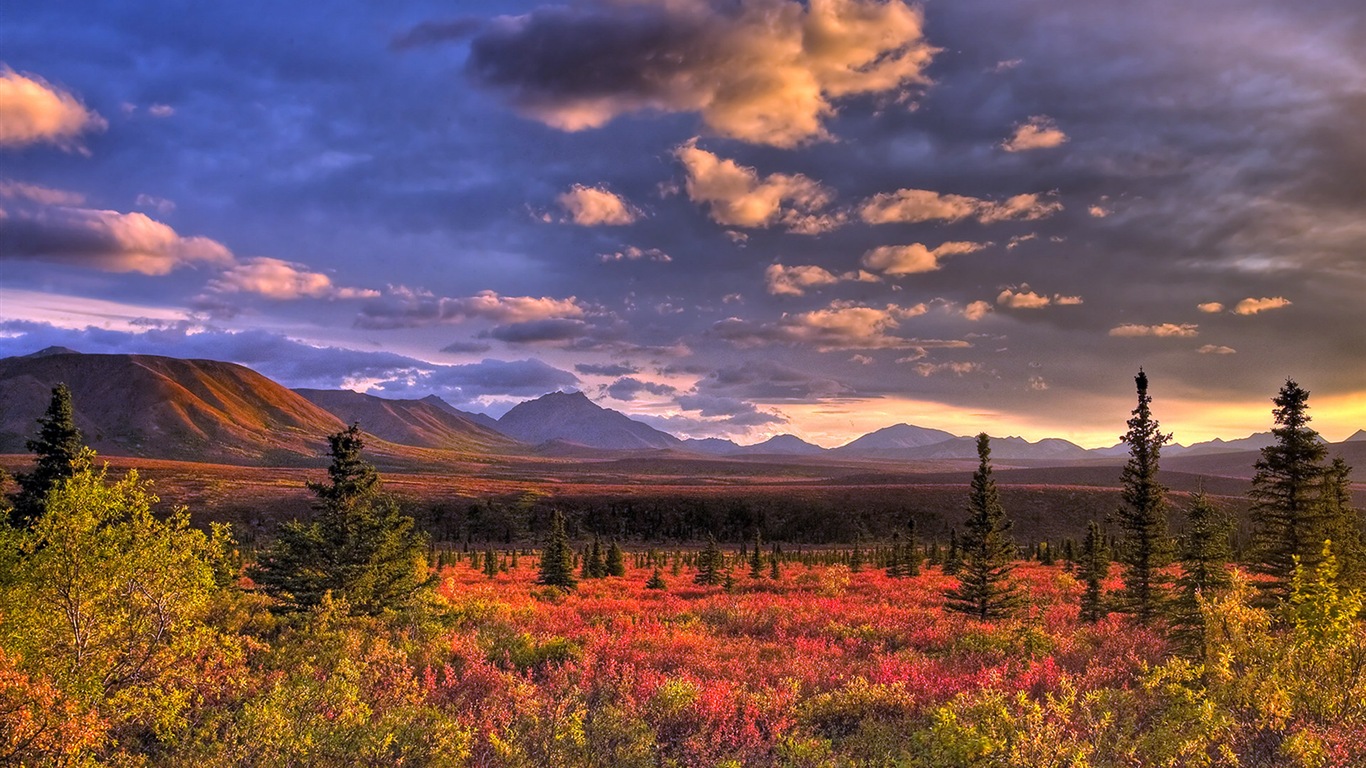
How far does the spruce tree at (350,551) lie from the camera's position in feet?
57.9

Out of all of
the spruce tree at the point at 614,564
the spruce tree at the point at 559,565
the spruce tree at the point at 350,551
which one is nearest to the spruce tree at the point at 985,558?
the spruce tree at the point at 350,551

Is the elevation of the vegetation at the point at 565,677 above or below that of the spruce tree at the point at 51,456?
below

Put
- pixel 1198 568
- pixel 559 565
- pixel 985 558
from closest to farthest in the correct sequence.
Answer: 1. pixel 1198 568
2. pixel 985 558
3. pixel 559 565

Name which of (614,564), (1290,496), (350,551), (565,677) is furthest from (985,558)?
(614,564)

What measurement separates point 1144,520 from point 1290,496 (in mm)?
3955

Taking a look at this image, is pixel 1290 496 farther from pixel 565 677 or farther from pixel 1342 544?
pixel 565 677

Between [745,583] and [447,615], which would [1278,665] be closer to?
[447,615]

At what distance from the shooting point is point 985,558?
76.2ft

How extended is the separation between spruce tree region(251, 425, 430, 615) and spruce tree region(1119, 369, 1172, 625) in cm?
2182

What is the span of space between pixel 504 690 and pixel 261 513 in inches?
4233

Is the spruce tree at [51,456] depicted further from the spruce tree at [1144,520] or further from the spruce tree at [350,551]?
the spruce tree at [1144,520]

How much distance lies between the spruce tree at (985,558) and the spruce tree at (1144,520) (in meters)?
3.49

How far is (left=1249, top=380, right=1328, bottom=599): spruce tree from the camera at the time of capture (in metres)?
19.5

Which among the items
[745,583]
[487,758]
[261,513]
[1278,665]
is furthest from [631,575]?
[261,513]
